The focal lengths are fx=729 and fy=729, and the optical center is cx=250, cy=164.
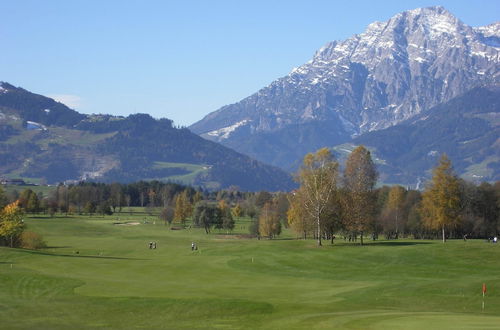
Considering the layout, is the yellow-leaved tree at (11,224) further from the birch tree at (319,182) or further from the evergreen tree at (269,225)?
the evergreen tree at (269,225)

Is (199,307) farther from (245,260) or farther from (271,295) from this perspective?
(245,260)

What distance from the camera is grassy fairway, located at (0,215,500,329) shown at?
148ft

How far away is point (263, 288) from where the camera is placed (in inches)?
2516

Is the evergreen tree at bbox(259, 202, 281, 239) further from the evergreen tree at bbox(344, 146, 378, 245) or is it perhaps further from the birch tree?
the evergreen tree at bbox(344, 146, 378, 245)

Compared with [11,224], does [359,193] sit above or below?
above

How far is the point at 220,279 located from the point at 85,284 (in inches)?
539

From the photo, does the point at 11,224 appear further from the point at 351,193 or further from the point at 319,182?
the point at 351,193

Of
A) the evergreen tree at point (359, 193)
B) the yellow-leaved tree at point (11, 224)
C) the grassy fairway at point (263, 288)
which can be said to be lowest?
the grassy fairway at point (263, 288)

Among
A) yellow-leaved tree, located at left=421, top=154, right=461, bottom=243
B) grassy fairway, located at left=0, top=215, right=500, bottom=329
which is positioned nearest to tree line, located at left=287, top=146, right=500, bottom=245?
yellow-leaved tree, located at left=421, top=154, right=461, bottom=243

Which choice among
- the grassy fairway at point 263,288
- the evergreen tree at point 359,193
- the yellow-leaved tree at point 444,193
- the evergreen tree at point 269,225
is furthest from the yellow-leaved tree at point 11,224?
the yellow-leaved tree at point 444,193

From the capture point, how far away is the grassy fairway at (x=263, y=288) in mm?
45219

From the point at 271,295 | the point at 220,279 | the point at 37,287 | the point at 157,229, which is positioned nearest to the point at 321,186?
the point at 220,279

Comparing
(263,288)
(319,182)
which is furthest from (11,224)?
(263,288)

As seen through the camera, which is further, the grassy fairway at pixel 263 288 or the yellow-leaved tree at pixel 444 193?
the yellow-leaved tree at pixel 444 193
